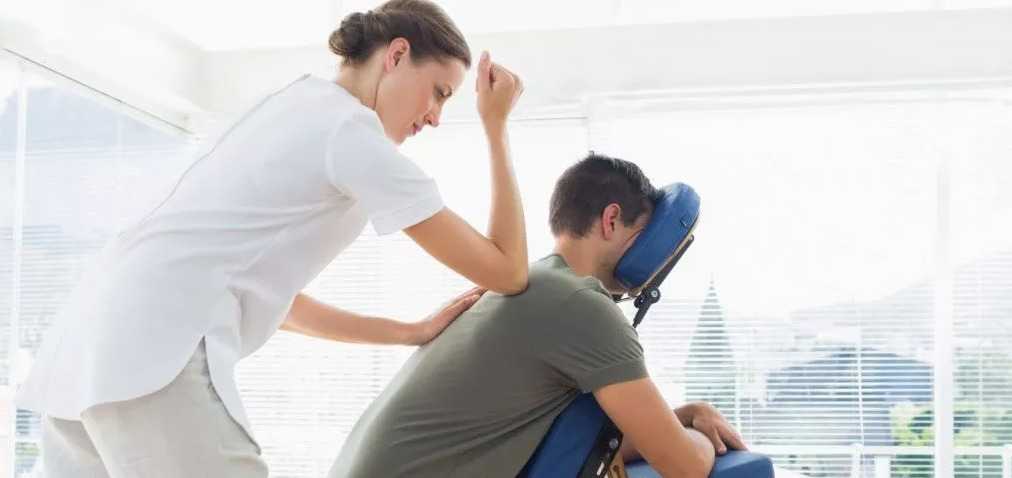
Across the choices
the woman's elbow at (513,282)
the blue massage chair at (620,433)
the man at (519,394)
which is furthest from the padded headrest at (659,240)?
the woman's elbow at (513,282)

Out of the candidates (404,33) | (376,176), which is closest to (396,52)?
(404,33)

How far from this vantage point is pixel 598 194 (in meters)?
1.95

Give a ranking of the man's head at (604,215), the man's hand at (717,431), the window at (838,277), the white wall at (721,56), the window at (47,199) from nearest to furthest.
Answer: the man's hand at (717,431) < the man's head at (604,215) < the window at (47,199) < the white wall at (721,56) < the window at (838,277)

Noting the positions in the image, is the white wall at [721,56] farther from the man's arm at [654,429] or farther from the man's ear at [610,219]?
the man's arm at [654,429]

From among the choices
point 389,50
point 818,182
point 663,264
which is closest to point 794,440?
point 818,182

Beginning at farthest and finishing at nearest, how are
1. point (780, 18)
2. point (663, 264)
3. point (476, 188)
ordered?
point (476, 188)
point (780, 18)
point (663, 264)

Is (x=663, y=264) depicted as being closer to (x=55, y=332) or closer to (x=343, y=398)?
(x=55, y=332)

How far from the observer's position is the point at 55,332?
1.47 m

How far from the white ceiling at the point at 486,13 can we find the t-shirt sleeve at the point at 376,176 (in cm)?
297

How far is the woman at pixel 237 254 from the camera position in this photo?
1.36 meters

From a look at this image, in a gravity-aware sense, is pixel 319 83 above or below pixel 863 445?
above

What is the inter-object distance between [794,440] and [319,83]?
3.27 meters

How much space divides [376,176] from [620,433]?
578 millimetres

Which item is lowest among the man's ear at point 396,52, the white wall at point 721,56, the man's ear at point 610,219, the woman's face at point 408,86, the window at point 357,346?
the window at point 357,346
